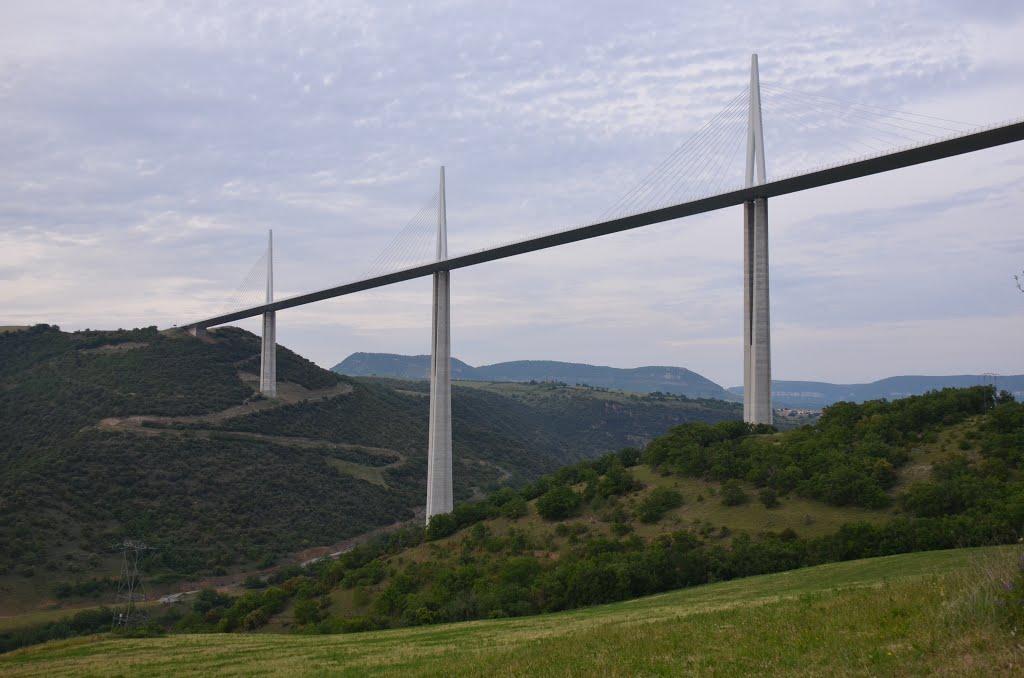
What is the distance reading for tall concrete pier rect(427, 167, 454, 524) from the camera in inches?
1863

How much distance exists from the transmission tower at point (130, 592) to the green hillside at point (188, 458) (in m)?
0.87

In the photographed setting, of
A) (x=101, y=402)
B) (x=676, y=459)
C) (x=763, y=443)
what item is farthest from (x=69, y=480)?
(x=763, y=443)

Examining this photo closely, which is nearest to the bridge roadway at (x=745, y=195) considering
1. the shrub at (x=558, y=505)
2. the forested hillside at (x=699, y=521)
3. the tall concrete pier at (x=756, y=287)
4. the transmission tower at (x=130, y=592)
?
the tall concrete pier at (x=756, y=287)

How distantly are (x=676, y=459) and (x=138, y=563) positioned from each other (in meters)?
30.4

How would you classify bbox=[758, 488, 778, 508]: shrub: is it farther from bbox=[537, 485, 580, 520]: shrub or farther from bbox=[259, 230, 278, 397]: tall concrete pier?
bbox=[259, 230, 278, 397]: tall concrete pier

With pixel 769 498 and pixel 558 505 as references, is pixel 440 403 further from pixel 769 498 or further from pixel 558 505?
pixel 769 498

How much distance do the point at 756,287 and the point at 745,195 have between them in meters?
4.48

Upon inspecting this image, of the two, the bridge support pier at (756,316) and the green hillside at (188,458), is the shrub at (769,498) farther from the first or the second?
the green hillside at (188,458)

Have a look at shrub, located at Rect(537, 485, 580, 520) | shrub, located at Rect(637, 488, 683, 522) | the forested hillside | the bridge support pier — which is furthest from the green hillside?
the bridge support pier

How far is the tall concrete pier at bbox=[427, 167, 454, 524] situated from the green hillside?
10572 mm

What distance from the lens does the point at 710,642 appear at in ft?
35.2

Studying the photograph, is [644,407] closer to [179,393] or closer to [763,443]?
[179,393]

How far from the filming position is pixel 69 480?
1953 inches

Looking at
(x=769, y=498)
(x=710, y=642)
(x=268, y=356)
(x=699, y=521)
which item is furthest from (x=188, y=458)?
(x=710, y=642)
